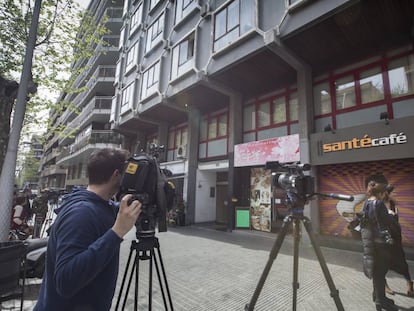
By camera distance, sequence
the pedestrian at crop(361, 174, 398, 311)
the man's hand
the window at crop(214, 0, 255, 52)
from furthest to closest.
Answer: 1. the window at crop(214, 0, 255, 52)
2. the pedestrian at crop(361, 174, 398, 311)
3. the man's hand

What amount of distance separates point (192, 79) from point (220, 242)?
762cm

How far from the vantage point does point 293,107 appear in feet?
31.9

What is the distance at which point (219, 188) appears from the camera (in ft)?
44.2

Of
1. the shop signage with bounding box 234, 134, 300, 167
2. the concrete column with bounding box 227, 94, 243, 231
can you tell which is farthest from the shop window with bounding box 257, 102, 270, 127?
the shop signage with bounding box 234, 134, 300, 167

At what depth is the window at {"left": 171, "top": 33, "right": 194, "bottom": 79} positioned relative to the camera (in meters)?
11.7

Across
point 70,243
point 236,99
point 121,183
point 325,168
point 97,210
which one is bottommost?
point 70,243

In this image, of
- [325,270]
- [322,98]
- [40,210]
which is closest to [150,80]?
[40,210]

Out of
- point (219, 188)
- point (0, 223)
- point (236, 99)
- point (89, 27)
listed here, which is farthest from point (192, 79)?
point (0, 223)

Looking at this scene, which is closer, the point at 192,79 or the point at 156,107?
the point at 192,79

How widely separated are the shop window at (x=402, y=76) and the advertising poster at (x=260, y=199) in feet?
17.3

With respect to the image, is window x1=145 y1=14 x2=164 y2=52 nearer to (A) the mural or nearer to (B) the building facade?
(B) the building facade

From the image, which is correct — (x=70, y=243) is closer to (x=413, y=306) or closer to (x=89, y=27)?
(x=413, y=306)

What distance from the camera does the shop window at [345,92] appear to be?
8211 millimetres

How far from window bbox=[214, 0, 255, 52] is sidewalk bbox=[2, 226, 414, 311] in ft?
27.3
